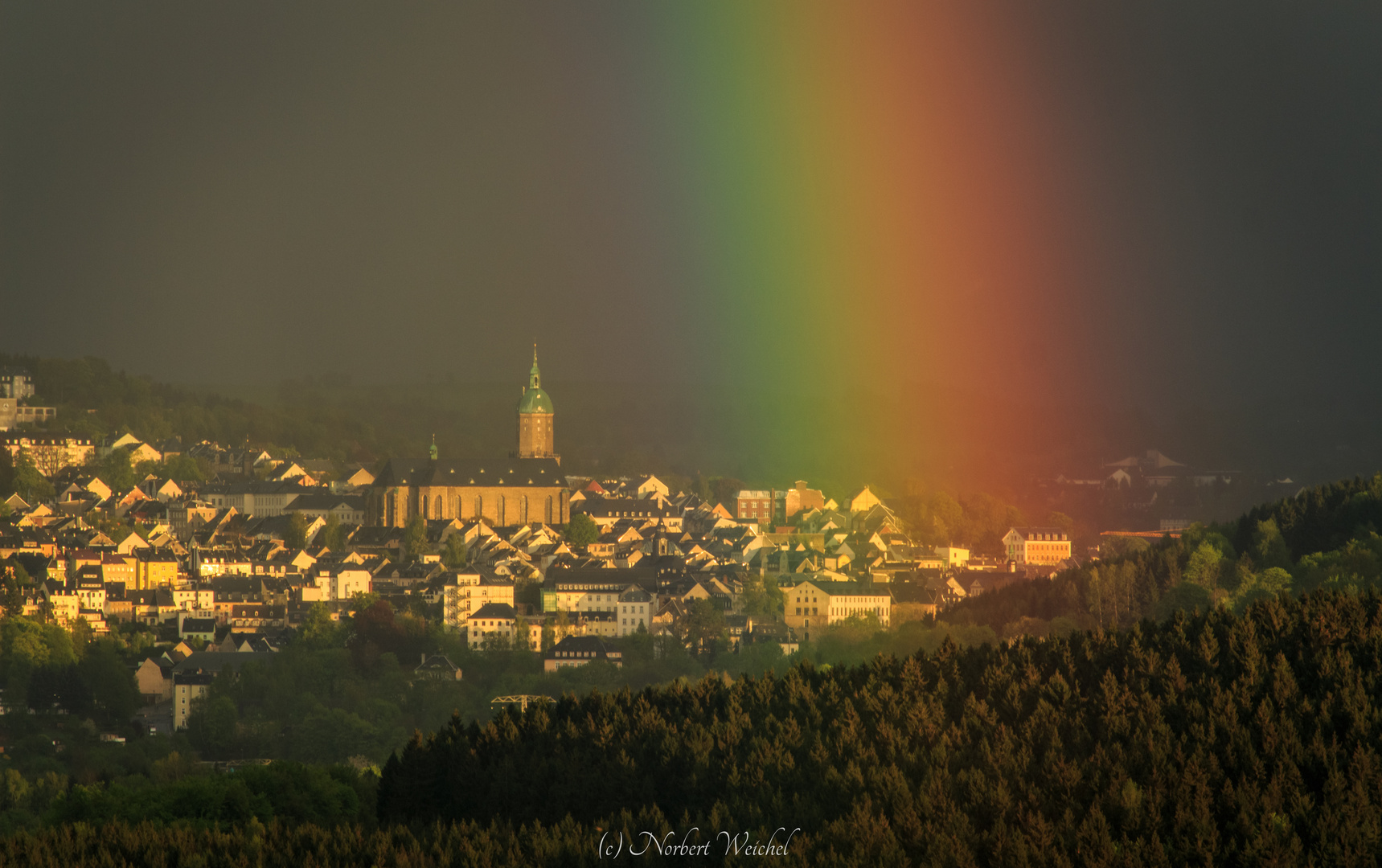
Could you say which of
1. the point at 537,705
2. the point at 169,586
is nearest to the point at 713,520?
the point at 169,586

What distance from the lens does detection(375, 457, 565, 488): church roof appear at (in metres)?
88.6

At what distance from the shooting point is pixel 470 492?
291 feet

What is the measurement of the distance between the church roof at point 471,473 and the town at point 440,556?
0.11m

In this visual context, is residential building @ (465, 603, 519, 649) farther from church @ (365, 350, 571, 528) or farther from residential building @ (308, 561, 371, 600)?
church @ (365, 350, 571, 528)

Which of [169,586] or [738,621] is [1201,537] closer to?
[738,621]

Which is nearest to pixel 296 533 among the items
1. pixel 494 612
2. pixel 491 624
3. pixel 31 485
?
pixel 31 485

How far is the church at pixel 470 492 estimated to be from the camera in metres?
87.9

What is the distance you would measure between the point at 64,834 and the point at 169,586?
52.1 meters

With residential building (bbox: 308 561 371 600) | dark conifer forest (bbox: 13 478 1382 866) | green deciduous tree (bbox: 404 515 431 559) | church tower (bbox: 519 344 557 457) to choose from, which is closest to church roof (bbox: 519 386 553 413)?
church tower (bbox: 519 344 557 457)

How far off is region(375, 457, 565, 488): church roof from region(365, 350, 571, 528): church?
0.04 metres

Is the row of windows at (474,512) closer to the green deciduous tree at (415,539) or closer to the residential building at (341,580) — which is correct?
the green deciduous tree at (415,539)

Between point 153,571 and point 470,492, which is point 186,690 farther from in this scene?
point 470,492

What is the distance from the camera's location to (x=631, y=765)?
767 inches

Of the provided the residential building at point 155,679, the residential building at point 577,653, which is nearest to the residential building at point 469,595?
the residential building at point 577,653
